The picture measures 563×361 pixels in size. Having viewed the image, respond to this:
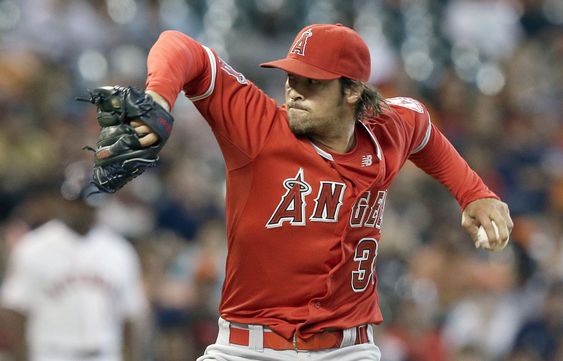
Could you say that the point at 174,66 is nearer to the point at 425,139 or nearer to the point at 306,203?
the point at 306,203

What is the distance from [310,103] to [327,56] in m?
0.18

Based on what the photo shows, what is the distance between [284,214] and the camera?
400 centimetres

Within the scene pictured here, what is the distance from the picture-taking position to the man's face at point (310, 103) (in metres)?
4.00

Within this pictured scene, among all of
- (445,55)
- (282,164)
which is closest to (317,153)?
(282,164)

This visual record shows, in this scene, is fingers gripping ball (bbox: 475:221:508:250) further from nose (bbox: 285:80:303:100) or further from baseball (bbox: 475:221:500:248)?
nose (bbox: 285:80:303:100)

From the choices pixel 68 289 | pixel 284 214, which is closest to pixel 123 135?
pixel 284 214

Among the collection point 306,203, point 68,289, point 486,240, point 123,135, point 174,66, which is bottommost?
point 68,289

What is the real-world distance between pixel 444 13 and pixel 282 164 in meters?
8.68

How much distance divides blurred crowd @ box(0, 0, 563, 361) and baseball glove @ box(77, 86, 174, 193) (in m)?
3.35

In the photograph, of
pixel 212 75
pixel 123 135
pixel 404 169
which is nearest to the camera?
pixel 123 135

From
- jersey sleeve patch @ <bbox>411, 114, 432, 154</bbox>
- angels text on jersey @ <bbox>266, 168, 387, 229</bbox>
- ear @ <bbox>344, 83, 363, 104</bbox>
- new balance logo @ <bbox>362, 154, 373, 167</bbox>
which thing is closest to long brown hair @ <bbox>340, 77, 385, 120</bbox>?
ear @ <bbox>344, 83, 363, 104</bbox>

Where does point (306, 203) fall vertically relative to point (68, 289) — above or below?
above

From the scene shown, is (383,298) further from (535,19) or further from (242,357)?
(535,19)

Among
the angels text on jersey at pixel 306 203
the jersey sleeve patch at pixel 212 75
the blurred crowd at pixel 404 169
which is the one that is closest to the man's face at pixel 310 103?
the angels text on jersey at pixel 306 203
